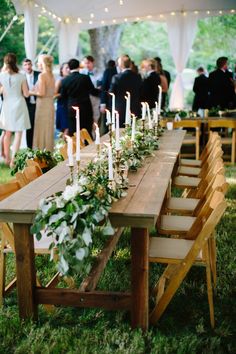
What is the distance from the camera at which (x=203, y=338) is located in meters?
3.03

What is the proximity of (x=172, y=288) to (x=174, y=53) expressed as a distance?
9.50 metres

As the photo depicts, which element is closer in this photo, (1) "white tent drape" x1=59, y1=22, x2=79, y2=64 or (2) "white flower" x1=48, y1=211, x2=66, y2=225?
(2) "white flower" x1=48, y1=211, x2=66, y2=225

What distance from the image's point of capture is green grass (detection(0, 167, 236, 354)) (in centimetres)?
290

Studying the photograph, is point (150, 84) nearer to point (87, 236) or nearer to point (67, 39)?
point (67, 39)

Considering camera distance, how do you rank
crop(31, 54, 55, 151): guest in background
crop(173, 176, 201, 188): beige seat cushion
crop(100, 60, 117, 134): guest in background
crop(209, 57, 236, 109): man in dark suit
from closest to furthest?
crop(173, 176, 201, 188): beige seat cushion → crop(31, 54, 55, 151): guest in background → crop(100, 60, 117, 134): guest in background → crop(209, 57, 236, 109): man in dark suit

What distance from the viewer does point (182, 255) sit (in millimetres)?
3240

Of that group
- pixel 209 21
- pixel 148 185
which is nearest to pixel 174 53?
pixel 148 185

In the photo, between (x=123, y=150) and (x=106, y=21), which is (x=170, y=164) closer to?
(x=123, y=150)

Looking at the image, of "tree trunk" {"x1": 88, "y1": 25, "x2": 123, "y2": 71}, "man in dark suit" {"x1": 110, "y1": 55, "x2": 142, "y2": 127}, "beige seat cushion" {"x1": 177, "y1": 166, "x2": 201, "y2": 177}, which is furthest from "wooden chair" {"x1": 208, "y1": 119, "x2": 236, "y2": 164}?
"tree trunk" {"x1": 88, "y1": 25, "x2": 123, "y2": 71}

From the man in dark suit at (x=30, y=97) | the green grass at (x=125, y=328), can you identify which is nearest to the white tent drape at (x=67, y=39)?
the man in dark suit at (x=30, y=97)

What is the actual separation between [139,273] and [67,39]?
9.53 m

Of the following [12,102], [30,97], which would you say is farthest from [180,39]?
[12,102]

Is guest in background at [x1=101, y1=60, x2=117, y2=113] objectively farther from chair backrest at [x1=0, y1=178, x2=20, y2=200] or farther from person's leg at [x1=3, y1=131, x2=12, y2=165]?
chair backrest at [x1=0, y1=178, x2=20, y2=200]

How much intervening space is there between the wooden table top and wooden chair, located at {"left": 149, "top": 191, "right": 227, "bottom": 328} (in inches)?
12.2
